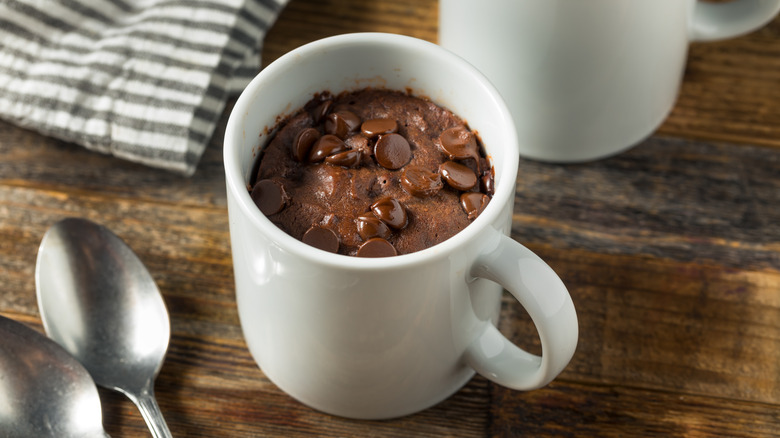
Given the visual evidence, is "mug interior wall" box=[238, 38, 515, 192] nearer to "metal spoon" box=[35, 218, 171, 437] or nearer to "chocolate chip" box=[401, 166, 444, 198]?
"chocolate chip" box=[401, 166, 444, 198]

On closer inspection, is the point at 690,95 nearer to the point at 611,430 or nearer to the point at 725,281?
the point at 725,281

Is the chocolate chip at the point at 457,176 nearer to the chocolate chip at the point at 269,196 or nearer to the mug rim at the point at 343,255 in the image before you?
the mug rim at the point at 343,255

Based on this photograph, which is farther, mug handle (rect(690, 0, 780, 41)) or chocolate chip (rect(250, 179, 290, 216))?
mug handle (rect(690, 0, 780, 41))

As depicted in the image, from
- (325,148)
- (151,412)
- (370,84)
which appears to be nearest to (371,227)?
(325,148)

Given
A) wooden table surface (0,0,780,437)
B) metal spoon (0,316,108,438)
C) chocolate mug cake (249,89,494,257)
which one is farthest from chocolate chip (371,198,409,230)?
metal spoon (0,316,108,438)

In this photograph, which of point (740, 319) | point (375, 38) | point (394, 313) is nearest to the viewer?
point (394, 313)

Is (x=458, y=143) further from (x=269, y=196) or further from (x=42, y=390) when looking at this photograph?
(x=42, y=390)

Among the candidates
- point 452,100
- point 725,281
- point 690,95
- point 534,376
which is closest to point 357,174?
point 452,100
